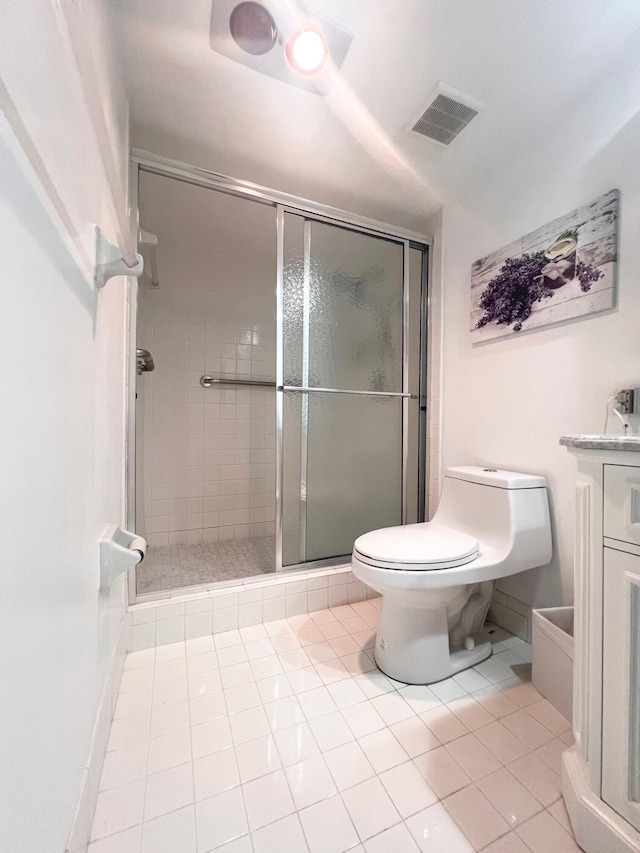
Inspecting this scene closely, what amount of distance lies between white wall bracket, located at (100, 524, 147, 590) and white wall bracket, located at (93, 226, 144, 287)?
0.62 meters

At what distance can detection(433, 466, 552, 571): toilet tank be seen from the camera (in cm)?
124

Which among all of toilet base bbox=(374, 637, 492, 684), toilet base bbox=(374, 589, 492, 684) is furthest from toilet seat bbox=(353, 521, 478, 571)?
toilet base bbox=(374, 637, 492, 684)

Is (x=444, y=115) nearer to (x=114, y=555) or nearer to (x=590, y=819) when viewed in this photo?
(x=114, y=555)

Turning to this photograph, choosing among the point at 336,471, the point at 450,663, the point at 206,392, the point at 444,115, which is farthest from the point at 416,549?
the point at 206,392

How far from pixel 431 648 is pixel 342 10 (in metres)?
1.97

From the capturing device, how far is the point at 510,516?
4.08 feet

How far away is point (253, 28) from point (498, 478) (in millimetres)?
1670

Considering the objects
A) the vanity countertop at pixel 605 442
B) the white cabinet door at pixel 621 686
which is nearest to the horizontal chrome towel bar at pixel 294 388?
the vanity countertop at pixel 605 442

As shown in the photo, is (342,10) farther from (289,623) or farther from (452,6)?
(289,623)

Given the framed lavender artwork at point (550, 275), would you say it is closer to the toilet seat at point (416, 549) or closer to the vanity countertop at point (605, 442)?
the vanity countertop at point (605, 442)

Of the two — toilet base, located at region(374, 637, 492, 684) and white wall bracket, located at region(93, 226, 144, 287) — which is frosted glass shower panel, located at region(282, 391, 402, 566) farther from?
white wall bracket, located at region(93, 226, 144, 287)

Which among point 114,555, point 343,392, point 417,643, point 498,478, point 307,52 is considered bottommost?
point 417,643

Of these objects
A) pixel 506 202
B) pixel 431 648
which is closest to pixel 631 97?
pixel 506 202

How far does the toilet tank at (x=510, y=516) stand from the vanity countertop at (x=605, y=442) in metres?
0.59
